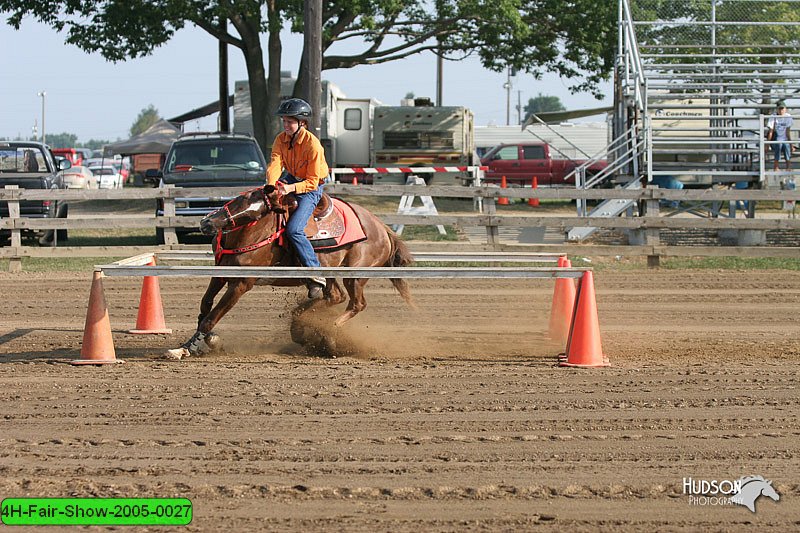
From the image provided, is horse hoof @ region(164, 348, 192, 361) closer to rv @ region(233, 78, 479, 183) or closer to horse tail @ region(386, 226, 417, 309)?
horse tail @ region(386, 226, 417, 309)

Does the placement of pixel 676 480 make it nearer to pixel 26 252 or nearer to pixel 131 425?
pixel 131 425

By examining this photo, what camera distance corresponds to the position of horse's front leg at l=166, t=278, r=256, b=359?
8.57m

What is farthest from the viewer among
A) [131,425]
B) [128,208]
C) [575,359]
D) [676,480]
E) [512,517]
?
[128,208]

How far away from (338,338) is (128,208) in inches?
893

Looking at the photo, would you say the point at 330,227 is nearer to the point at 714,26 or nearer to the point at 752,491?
the point at 752,491

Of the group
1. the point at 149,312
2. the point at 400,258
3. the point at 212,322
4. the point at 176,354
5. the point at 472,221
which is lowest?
the point at 176,354

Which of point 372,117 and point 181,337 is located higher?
point 372,117

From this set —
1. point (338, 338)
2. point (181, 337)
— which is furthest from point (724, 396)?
point (181, 337)

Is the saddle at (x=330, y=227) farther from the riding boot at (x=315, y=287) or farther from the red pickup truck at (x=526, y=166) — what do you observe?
the red pickup truck at (x=526, y=166)

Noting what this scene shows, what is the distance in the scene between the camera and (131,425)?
6.36 metres

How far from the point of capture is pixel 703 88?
23844mm

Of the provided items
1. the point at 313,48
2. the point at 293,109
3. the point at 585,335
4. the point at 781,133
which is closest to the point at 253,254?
the point at 293,109

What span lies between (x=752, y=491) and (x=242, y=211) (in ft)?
16.0

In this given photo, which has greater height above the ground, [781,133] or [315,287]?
[781,133]
